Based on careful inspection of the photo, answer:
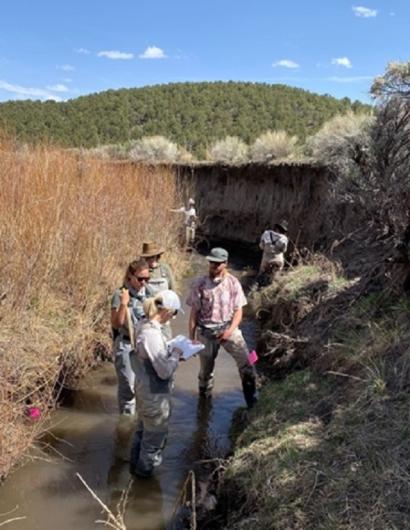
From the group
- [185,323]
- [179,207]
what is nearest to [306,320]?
[185,323]

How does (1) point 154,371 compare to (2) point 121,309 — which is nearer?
(1) point 154,371

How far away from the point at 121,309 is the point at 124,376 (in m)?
0.91

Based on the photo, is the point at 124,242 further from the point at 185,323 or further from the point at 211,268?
the point at 211,268

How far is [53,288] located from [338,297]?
3.93m

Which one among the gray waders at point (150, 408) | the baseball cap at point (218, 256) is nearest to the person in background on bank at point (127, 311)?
the gray waders at point (150, 408)

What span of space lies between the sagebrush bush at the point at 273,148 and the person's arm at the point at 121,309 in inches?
688

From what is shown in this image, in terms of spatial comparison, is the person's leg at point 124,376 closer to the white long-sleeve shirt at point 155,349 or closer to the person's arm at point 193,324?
the person's arm at point 193,324

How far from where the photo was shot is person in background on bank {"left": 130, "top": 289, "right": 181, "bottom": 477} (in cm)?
459

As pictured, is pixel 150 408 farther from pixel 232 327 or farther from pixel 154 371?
pixel 232 327

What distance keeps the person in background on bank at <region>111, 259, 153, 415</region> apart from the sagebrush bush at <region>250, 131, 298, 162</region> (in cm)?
1722

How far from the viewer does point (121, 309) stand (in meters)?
5.39

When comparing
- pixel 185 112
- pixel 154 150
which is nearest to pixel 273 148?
pixel 154 150

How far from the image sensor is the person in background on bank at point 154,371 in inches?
181

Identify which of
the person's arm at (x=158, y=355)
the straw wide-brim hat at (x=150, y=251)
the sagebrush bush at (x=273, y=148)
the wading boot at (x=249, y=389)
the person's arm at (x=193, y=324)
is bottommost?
the wading boot at (x=249, y=389)
